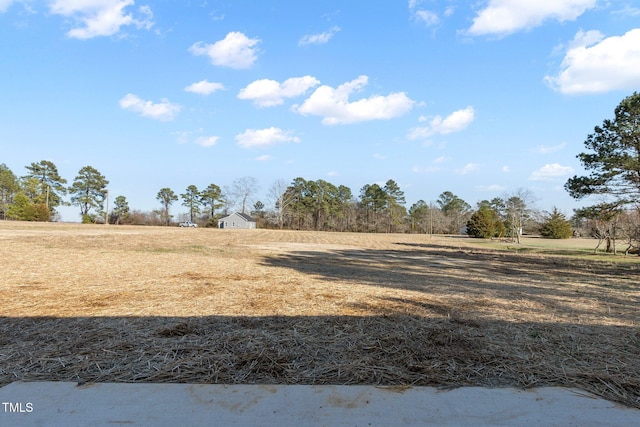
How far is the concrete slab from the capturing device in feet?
6.38

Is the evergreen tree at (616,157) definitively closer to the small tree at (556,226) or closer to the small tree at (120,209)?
the small tree at (556,226)

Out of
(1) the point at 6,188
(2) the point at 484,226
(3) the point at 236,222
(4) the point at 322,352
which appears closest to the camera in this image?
(4) the point at 322,352

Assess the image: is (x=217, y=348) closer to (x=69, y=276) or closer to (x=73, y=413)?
(x=73, y=413)

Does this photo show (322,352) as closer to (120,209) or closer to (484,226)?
(484,226)

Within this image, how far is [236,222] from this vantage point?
2677 inches

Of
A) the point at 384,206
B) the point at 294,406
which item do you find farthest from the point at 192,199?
the point at 294,406

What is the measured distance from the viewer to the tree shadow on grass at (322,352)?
2512 millimetres

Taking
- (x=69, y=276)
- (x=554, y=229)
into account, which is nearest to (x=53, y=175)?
(x=69, y=276)

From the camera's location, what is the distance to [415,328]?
3854 millimetres

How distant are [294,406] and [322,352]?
958mm

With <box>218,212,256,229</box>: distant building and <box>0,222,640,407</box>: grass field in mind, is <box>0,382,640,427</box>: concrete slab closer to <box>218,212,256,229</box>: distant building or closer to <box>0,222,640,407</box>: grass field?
<box>0,222,640,407</box>: grass field

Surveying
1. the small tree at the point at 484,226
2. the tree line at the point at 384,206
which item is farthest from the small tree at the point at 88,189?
the small tree at the point at 484,226

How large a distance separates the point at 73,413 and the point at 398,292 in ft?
18.3

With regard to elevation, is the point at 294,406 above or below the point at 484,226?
below
